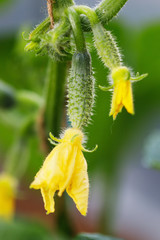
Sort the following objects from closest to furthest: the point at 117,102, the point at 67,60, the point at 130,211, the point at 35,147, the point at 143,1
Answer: the point at 117,102, the point at 67,60, the point at 35,147, the point at 130,211, the point at 143,1

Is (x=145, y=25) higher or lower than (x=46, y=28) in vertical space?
higher

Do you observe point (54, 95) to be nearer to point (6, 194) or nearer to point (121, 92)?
point (121, 92)

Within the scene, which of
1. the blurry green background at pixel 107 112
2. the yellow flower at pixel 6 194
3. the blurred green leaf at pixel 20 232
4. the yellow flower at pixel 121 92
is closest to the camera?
the yellow flower at pixel 121 92

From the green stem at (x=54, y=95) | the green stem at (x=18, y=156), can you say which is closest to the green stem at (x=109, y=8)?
the green stem at (x=54, y=95)

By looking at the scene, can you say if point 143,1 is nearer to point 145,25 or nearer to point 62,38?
point 145,25

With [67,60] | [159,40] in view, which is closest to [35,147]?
[159,40]

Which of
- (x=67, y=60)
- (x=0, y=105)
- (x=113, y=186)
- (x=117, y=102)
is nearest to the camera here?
(x=117, y=102)

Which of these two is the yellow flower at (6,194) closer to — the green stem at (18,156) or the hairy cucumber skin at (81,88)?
the green stem at (18,156)
